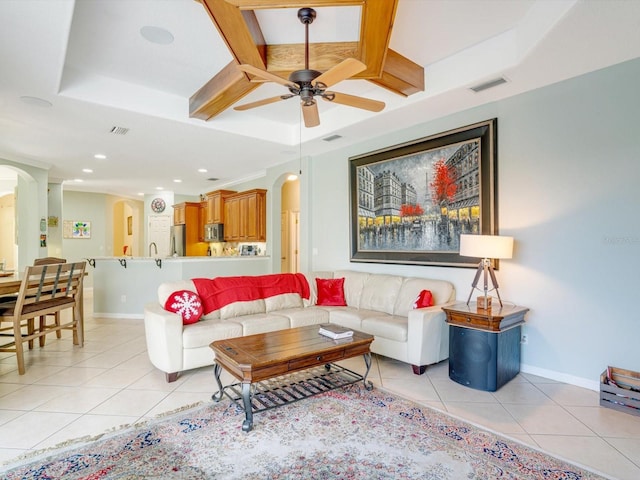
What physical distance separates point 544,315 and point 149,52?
4.41 meters

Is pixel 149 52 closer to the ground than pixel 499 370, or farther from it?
farther from it

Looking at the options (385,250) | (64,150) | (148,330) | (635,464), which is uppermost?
(64,150)

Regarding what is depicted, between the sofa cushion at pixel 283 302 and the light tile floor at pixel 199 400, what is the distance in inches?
42.1

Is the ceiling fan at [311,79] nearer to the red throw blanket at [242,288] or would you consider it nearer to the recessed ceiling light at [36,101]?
the red throw blanket at [242,288]

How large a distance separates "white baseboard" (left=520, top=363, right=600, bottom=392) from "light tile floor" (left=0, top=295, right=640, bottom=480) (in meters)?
0.08

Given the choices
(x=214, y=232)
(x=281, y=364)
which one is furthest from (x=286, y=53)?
(x=214, y=232)

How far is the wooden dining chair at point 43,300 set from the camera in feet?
11.2

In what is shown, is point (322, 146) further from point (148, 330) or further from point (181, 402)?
point (181, 402)

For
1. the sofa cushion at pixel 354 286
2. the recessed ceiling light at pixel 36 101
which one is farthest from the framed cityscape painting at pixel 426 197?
the recessed ceiling light at pixel 36 101

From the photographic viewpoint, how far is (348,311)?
4.15 m

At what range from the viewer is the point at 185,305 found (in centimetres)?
349

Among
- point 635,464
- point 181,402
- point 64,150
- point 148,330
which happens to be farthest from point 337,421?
point 64,150

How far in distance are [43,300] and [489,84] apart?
5.20 meters

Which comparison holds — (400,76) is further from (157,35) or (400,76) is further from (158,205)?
(158,205)
